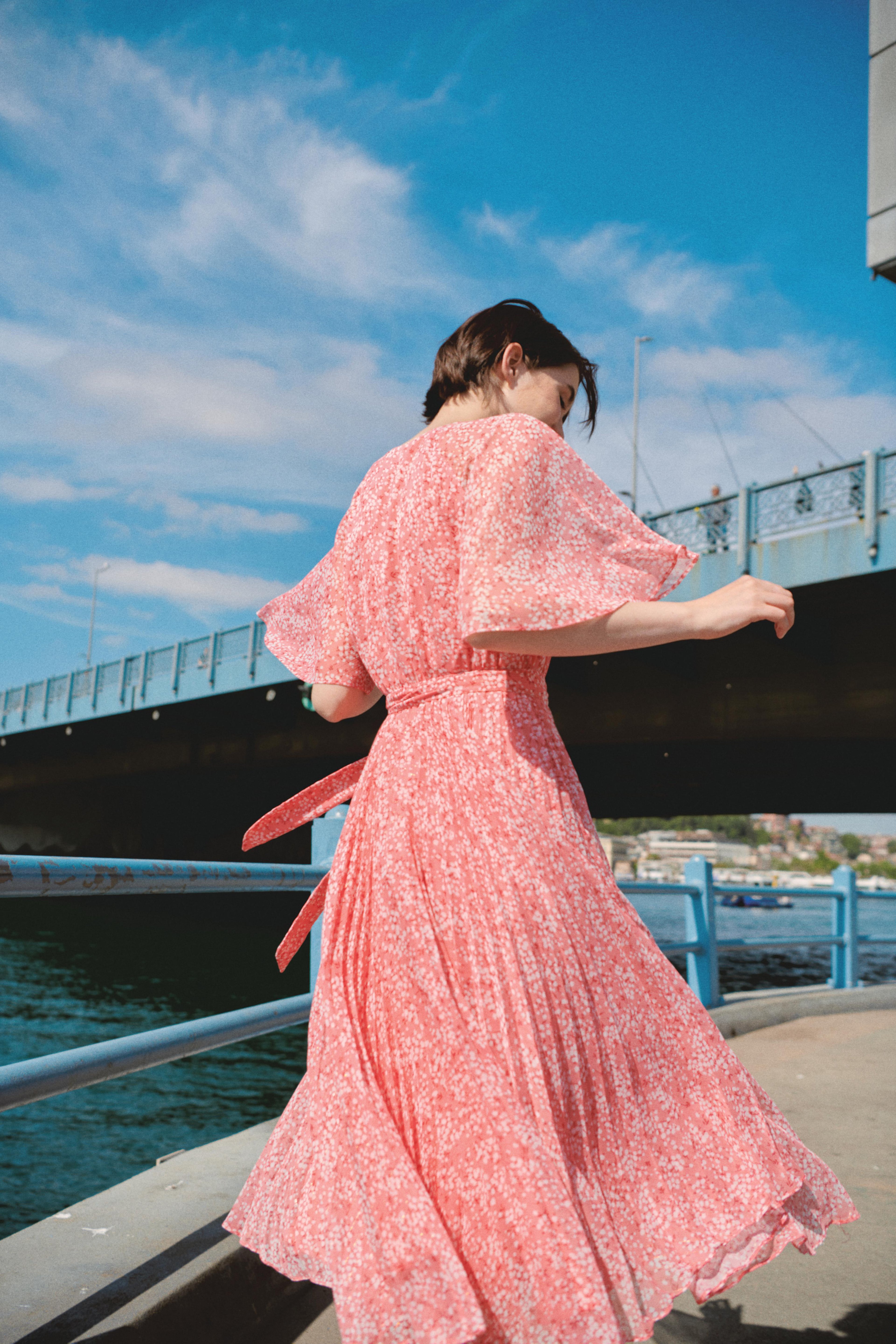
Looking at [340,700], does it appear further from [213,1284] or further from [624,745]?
[624,745]

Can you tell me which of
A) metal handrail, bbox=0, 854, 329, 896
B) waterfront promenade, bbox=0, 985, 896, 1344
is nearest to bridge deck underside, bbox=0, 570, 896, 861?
waterfront promenade, bbox=0, 985, 896, 1344

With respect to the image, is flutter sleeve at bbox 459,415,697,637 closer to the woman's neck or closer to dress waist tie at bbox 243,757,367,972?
the woman's neck

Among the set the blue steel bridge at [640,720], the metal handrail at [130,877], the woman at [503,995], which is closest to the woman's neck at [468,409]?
the woman at [503,995]

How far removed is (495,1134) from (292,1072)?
10221 mm

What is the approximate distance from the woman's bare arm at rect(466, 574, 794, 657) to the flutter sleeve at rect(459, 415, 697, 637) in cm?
2

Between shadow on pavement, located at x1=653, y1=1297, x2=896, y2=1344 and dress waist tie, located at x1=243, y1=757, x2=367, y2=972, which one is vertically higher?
dress waist tie, located at x1=243, y1=757, x2=367, y2=972

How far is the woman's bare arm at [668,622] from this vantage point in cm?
134

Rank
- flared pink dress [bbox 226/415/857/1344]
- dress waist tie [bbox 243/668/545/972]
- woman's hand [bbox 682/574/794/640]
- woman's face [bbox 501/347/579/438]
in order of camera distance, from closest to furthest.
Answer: flared pink dress [bbox 226/415/857/1344]
woman's hand [bbox 682/574/794/640]
dress waist tie [bbox 243/668/545/972]
woman's face [bbox 501/347/579/438]

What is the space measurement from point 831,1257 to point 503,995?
1840 mm

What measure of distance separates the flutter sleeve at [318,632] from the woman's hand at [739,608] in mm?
604

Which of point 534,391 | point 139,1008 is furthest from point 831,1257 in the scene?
point 139,1008

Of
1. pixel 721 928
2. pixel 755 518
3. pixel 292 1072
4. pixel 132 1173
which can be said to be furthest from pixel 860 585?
pixel 721 928

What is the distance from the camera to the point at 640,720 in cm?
1630

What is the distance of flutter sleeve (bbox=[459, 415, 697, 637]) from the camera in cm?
135
